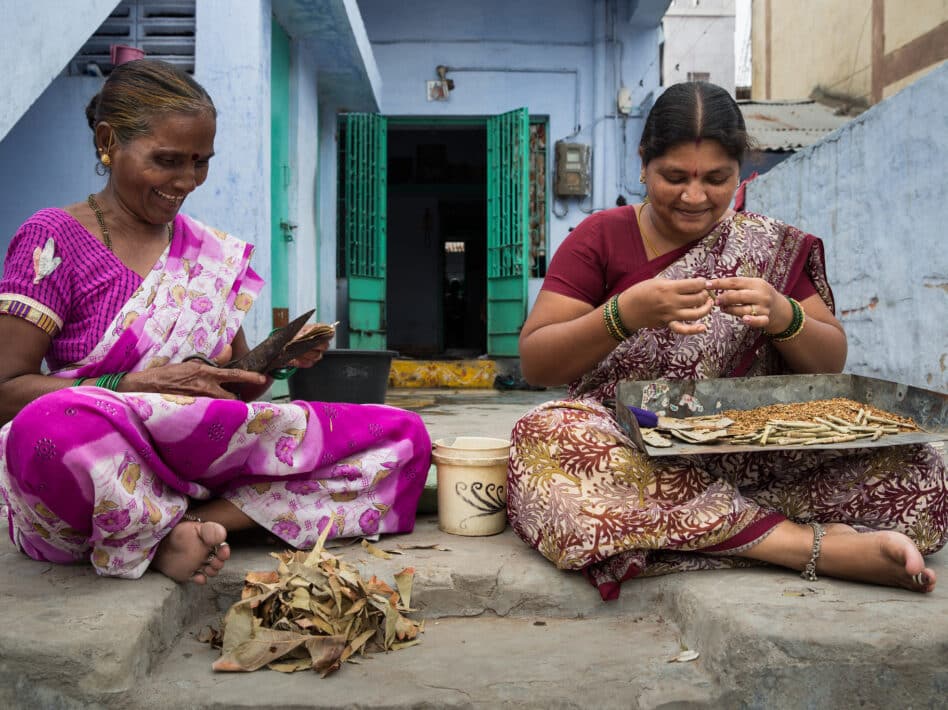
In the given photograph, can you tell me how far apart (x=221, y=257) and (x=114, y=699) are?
4.00ft

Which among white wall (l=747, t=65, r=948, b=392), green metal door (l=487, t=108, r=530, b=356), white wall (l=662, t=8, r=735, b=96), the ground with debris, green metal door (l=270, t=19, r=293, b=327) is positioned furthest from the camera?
white wall (l=662, t=8, r=735, b=96)

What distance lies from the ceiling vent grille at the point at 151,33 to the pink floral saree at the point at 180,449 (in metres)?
3.01

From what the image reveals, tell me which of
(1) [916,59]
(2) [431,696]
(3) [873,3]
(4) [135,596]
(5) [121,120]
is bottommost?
(2) [431,696]

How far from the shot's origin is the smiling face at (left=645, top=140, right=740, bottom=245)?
209cm

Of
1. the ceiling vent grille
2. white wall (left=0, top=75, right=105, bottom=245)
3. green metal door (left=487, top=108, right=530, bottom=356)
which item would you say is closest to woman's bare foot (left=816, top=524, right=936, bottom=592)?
the ceiling vent grille

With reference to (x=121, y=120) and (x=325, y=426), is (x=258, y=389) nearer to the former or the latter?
(x=325, y=426)

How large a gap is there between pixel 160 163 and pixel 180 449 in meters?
0.73

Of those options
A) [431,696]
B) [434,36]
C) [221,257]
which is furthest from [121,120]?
[434,36]

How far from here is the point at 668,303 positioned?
1958 mm

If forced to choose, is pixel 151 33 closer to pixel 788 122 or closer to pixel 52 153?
pixel 52 153

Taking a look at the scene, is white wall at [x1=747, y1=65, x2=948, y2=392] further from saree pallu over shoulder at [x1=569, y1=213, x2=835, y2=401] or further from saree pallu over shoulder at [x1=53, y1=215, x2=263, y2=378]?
saree pallu over shoulder at [x1=53, y1=215, x2=263, y2=378]

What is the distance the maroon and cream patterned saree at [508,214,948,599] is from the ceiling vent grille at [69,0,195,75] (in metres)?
3.80

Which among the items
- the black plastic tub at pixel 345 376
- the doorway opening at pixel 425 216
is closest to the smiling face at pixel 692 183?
the black plastic tub at pixel 345 376

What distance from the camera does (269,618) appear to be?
1.73 meters
